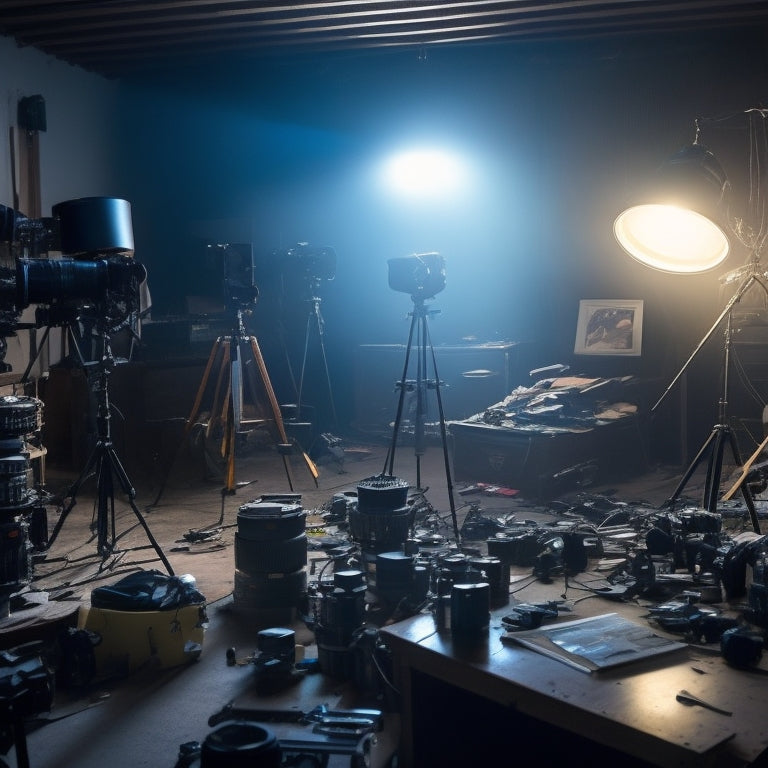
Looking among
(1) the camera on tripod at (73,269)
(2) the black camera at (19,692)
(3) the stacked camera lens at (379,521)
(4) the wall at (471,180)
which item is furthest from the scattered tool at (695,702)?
(4) the wall at (471,180)

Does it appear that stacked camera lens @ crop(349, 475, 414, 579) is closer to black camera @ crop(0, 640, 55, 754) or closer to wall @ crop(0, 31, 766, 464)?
black camera @ crop(0, 640, 55, 754)

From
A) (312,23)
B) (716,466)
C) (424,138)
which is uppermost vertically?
(312,23)

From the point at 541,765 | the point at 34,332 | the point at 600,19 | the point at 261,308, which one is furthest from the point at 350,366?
the point at 541,765

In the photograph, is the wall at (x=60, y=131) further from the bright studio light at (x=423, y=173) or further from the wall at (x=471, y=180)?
the bright studio light at (x=423, y=173)

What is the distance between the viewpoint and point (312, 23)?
22.0ft

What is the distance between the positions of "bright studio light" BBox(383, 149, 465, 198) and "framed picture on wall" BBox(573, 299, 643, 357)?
191cm

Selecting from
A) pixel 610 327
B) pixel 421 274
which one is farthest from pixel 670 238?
pixel 610 327

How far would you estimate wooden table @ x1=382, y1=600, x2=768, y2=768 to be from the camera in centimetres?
203

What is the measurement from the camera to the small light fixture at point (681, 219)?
3.63 meters

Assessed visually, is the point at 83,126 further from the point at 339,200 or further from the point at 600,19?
the point at 600,19

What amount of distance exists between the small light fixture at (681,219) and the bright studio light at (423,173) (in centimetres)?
462

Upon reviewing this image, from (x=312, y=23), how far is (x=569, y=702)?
5861 mm

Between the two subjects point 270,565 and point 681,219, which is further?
point 681,219

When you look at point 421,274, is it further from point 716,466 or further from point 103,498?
point 103,498
